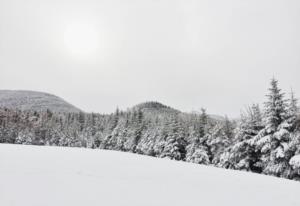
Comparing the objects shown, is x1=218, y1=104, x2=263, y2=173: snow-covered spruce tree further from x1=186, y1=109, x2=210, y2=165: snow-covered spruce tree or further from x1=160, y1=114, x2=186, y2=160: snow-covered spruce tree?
x1=160, y1=114, x2=186, y2=160: snow-covered spruce tree

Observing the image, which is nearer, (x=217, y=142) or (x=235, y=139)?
(x=235, y=139)

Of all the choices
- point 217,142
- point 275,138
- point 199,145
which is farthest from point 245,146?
point 199,145

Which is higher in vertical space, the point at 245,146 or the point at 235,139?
the point at 235,139

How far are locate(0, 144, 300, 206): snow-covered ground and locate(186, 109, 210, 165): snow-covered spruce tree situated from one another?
16.9 metres

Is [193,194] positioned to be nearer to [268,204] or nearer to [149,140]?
[268,204]

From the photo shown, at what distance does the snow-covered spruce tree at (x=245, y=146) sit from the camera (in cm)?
1742

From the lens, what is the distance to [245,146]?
17.9 meters

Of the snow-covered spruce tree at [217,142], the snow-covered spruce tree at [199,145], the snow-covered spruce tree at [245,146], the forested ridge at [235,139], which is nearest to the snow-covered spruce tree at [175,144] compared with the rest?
the forested ridge at [235,139]

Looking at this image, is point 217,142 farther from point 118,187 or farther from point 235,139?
point 118,187

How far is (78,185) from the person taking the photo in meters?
4.98

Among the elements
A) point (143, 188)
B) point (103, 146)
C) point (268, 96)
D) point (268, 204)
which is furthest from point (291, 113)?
point (103, 146)

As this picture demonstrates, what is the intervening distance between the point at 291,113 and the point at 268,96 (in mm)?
1806

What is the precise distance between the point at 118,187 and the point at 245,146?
15.2m

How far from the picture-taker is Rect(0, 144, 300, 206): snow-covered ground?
429 centimetres
